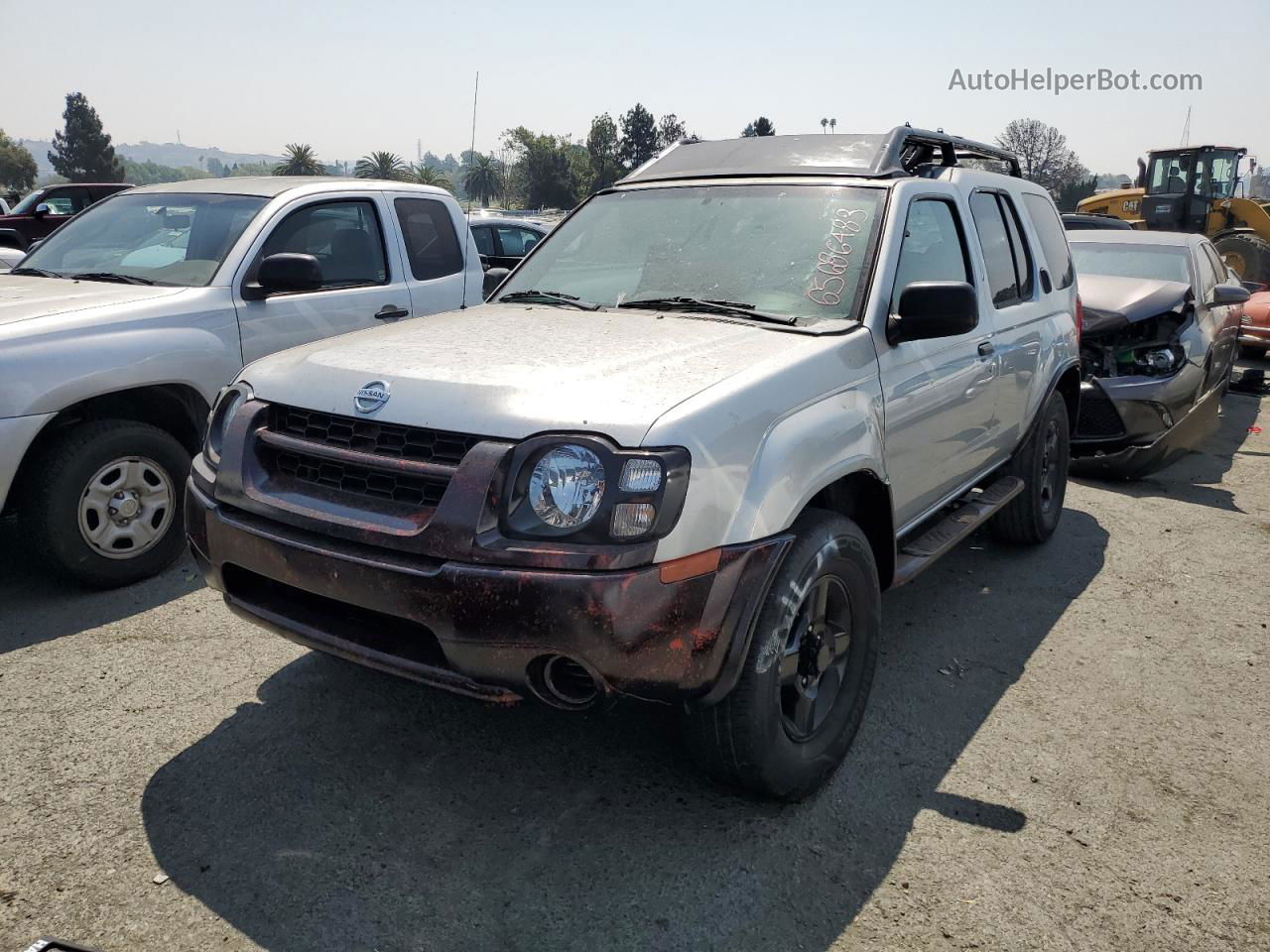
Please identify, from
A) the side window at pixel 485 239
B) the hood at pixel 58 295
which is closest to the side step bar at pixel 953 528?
the hood at pixel 58 295

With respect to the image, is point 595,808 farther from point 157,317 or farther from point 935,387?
point 157,317

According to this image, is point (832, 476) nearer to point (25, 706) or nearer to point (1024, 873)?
point (1024, 873)

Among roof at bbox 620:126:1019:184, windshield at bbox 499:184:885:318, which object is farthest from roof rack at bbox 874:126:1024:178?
windshield at bbox 499:184:885:318

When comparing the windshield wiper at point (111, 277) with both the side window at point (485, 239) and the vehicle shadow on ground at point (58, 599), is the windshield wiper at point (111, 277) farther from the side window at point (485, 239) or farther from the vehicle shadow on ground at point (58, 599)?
the side window at point (485, 239)

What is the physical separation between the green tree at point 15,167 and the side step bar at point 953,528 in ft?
318

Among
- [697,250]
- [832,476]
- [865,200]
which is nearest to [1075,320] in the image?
[865,200]

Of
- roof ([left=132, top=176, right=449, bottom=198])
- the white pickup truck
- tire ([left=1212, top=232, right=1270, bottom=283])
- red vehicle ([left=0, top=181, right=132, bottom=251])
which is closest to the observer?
the white pickup truck

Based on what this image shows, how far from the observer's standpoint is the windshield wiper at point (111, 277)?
5.04 metres

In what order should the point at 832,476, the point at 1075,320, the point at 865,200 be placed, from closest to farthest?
the point at 832,476 → the point at 865,200 → the point at 1075,320

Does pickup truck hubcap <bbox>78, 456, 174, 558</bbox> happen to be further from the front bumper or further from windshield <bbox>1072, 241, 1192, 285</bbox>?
windshield <bbox>1072, 241, 1192, 285</bbox>

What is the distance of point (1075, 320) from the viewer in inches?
224

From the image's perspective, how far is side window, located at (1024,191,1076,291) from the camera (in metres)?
5.28

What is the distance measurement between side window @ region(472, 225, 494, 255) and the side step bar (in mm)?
8464

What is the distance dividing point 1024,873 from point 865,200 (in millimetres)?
2330
